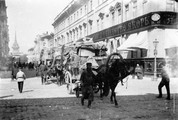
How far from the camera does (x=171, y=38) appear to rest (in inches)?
631

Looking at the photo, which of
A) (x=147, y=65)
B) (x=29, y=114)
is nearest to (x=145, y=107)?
(x=29, y=114)

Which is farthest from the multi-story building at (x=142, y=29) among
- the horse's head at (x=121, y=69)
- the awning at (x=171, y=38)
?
the horse's head at (x=121, y=69)

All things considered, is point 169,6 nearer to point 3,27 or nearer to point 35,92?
point 35,92

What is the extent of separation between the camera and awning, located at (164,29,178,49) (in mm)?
15145

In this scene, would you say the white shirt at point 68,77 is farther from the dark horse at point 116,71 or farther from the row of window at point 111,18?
the row of window at point 111,18

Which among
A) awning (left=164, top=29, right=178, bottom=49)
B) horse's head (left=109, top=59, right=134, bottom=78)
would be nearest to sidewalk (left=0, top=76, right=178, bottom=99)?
horse's head (left=109, top=59, right=134, bottom=78)

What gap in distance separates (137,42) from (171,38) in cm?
270

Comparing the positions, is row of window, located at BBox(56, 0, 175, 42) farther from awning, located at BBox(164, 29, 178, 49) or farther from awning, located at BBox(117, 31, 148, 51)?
awning, located at BBox(164, 29, 178, 49)

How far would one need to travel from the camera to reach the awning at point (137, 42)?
Answer: 58.2 ft

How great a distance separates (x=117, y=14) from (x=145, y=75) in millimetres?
8539

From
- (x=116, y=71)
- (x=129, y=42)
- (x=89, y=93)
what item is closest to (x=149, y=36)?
(x=129, y=42)

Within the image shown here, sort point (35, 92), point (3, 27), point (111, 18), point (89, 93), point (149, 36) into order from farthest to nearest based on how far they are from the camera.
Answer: point (111, 18), point (3, 27), point (149, 36), point (35, 92), point (89, 93)

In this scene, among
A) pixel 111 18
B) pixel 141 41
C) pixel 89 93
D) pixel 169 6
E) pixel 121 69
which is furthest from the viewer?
pixel 111 18

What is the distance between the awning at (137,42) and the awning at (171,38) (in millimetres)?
1611
